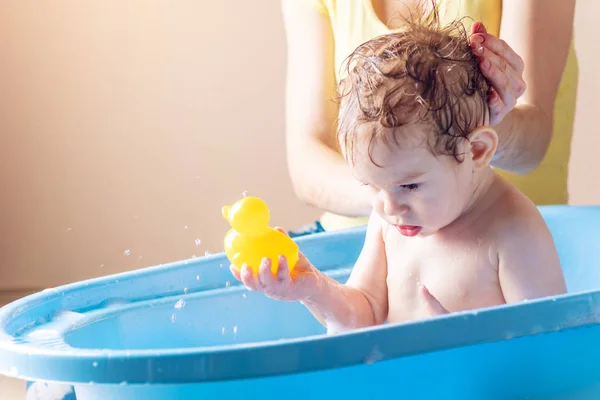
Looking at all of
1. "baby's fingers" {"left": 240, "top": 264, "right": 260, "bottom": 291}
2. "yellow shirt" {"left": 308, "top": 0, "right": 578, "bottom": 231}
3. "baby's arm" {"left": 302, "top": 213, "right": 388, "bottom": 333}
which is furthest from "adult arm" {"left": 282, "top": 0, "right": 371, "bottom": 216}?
"baby's fingers" {"left": 240, "top": 264, "right": 260, "bottom": 291}

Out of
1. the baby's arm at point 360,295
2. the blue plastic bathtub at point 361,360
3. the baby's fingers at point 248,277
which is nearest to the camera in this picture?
the blue plastic bathtub at point 361,360

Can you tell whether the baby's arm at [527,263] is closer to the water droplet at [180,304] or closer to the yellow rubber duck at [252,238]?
the yellow rubber duck at [252,238]

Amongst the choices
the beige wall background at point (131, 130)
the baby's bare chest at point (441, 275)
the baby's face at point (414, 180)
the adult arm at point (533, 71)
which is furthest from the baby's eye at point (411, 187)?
the beige wall background at point (131, 130)

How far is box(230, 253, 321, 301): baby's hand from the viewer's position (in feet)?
2.48

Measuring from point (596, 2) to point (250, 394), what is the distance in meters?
1.61

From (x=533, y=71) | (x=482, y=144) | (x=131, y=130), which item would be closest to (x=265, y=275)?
(x=482, y=144)

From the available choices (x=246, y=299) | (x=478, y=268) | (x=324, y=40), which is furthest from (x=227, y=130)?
(x=478, y=268)

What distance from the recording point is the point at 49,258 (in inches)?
89.4

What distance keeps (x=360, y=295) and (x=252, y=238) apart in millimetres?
217

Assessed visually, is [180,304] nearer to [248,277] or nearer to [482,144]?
[248,277]

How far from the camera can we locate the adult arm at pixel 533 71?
1.03m

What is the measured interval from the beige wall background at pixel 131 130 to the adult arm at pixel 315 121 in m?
0.74

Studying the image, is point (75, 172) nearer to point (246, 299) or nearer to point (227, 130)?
point (227, 130)

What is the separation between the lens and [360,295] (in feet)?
3.08
